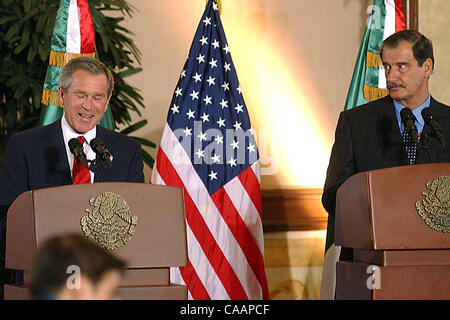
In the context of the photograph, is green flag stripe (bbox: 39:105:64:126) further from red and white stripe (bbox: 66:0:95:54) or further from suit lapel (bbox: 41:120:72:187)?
suit lapel (bbox: 41:120:72:187)

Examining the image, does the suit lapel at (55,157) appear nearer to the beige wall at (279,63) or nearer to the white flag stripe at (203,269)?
the white flag stripe at (203,269)

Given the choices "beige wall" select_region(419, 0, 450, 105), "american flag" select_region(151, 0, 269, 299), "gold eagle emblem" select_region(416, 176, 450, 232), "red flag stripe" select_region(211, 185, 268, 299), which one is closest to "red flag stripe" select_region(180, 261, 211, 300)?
"american flag" select_region(151, 0, 269, 299)

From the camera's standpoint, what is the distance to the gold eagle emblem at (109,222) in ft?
6.98

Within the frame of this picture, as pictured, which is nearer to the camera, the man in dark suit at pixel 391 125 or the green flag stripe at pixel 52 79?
the man in dark suit at pixel 391 125

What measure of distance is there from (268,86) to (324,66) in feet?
1.53

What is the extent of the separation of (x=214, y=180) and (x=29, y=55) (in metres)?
1.37

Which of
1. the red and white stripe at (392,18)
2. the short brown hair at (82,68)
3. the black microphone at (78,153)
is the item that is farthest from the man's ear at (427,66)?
the black microphone at (78,153)

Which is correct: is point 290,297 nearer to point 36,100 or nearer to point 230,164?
point 230,164

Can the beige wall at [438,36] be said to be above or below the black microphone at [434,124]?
above

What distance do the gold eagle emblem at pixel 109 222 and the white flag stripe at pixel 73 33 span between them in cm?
214

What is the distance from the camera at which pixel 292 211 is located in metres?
5.14

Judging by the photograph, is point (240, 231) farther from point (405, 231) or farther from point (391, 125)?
point (405, 231)

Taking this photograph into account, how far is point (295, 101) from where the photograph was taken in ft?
17.4

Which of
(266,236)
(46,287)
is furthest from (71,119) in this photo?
(266,236)
